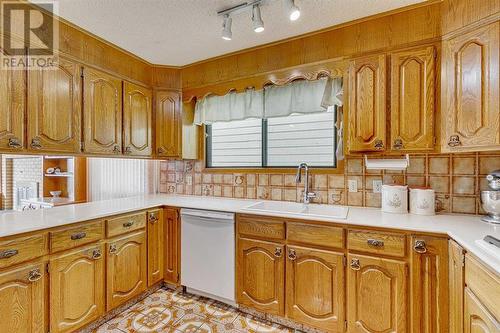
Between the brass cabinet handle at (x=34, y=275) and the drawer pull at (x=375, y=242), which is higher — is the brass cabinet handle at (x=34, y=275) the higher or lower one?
the lower one

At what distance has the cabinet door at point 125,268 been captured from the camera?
1.99 m

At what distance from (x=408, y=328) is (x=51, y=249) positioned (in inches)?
90.7

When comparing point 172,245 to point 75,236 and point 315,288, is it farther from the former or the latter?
point 315,288

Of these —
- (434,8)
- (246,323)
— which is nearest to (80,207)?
(246,323)

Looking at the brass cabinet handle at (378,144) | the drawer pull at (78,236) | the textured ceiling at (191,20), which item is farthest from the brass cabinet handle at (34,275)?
the brass cabinet handle at (378,144)

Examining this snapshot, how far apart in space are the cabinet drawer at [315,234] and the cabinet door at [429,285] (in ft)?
1.45

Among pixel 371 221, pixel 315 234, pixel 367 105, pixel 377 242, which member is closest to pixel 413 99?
pixel 367 105

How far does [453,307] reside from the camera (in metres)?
1.40

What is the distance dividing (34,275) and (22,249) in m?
0.19

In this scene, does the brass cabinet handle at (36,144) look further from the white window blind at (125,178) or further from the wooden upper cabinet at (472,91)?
the wooden upper cabinet at (472,91)

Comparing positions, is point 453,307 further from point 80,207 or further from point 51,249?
point 80,207

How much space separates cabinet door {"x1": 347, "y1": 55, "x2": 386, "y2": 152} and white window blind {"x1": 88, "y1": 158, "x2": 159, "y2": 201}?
94.0 inches

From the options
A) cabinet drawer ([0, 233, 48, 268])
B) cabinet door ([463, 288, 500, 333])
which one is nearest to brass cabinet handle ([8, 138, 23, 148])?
cabinet drawer ([0, 233, 48, 268])

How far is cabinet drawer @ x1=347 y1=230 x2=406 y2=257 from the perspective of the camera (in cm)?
156
